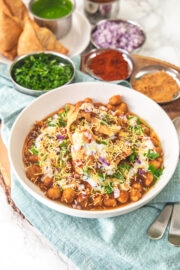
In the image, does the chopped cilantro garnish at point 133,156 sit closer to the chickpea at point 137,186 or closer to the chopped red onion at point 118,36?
the chickpea at point 137,186

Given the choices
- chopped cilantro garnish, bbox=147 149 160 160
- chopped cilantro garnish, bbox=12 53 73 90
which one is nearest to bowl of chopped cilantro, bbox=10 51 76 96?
chopped cilantro garnish, bbox=12 53 73 90

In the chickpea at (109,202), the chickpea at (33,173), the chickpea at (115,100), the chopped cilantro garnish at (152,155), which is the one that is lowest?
the chickpea at (109,202)

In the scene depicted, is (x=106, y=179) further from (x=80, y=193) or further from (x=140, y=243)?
(x=140, y=243)

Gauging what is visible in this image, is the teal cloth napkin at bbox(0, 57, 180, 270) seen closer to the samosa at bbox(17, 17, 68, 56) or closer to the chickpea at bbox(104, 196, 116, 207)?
the chickpea at bbox(104, 196, 116, 207)

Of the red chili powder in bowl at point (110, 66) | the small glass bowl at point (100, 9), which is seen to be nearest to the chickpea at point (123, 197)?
the red chili powder in bowl at point (110, 66)

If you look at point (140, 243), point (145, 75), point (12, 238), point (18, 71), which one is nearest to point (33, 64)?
point (18, 71)

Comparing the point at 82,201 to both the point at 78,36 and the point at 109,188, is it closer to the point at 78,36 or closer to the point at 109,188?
the point at 109,188

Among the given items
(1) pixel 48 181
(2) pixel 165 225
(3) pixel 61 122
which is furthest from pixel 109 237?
(3) pixel 61 122
